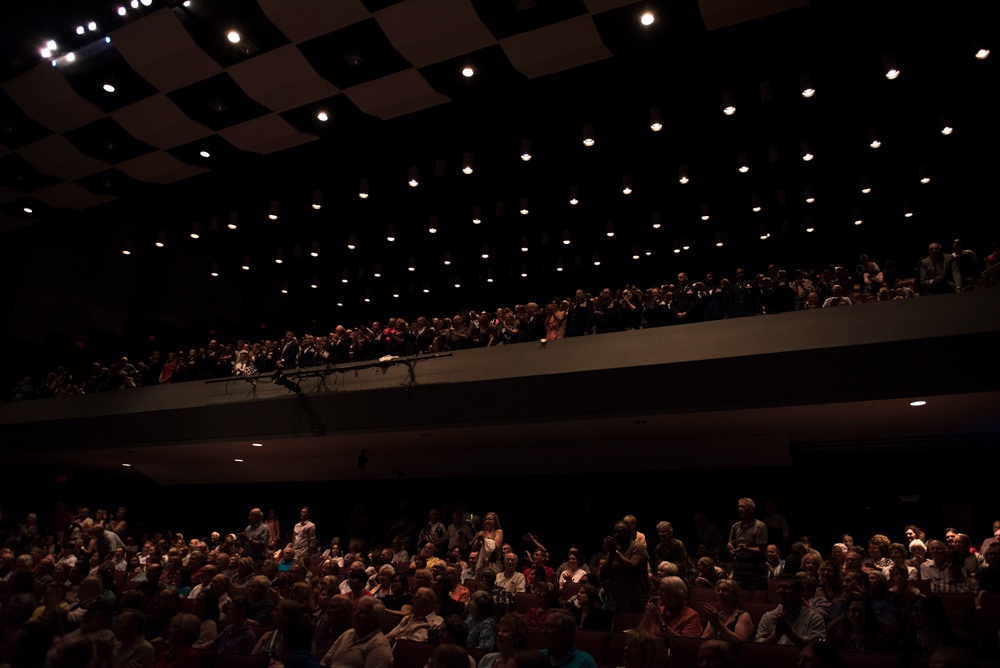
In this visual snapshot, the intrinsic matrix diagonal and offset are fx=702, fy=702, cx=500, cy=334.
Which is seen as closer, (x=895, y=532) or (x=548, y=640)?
(x=548, y=640)

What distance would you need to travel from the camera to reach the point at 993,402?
22.8ft

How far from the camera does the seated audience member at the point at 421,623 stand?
14.4ft

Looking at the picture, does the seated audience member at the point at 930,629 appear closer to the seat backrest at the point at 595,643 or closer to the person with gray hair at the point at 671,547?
the seat backrest at the point at 595,643

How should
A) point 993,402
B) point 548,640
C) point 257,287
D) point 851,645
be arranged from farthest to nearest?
point 257,287 < point 993,402 < point 851,645 < point 548,640

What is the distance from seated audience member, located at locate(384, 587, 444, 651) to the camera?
14.4 ft

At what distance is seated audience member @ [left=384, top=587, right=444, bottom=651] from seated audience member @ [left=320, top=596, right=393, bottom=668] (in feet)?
1.75

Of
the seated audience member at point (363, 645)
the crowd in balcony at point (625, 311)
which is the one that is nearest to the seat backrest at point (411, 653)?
the seated audience member at point (363, 645)

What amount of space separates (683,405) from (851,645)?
3.88 m

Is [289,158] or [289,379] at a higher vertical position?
[289,158]

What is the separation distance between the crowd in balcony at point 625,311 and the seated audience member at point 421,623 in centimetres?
430

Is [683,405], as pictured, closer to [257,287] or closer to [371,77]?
[371,77]

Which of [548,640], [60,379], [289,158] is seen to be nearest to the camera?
[548,640]

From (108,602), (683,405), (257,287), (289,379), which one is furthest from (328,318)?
(108,602)

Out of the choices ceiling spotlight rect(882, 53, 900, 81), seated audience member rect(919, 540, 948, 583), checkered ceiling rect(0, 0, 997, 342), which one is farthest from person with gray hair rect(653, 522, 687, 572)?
ceiling spotlight rect(882, 53, 900, 81)
